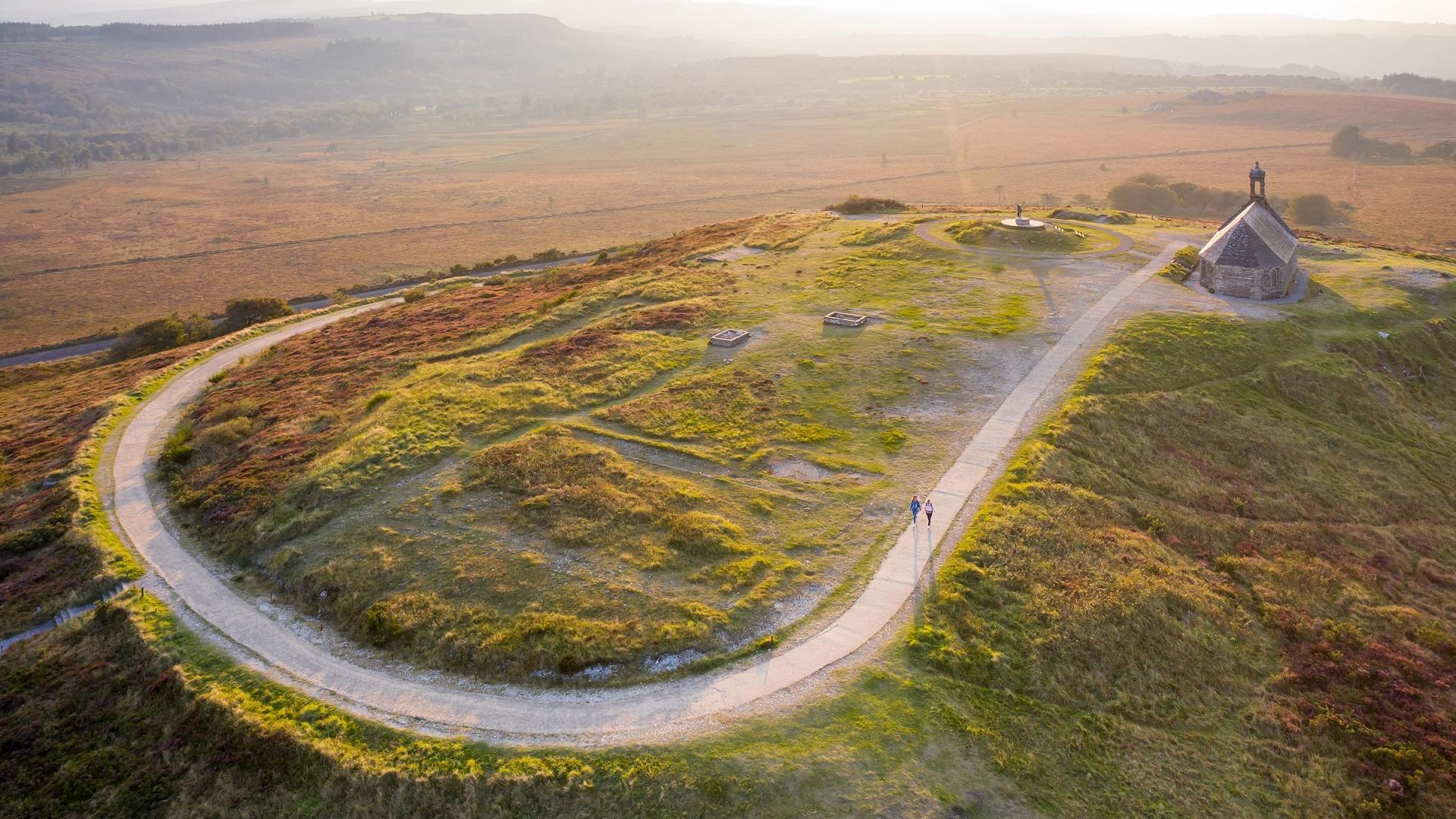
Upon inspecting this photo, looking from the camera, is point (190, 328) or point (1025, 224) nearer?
point (1025, 224)

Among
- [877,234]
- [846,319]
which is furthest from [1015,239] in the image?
[846,319]

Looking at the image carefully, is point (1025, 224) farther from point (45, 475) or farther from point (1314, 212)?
point (1314, 212)

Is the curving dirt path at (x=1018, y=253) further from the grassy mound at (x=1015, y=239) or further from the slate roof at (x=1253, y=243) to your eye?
the slate roof at (x=1253, y=243)

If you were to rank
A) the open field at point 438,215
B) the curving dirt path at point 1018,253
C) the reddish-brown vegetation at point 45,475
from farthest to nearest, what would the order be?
the open field at point 438,215 < the curving dirt path at point 1018,253 < the reddish-brown vegetation at point 45,475

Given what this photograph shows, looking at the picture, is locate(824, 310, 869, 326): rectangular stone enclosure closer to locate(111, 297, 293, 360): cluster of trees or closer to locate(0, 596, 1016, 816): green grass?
locate(0, 596, 1016, 816): green grass

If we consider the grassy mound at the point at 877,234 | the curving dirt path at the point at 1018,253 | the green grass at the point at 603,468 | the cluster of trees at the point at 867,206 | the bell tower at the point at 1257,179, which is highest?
the bell tower at the point at 1257,179

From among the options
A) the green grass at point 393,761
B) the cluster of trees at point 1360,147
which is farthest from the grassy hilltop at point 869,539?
the cluster of trees at point 1360,147

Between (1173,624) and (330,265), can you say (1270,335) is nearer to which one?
(1173,624)
